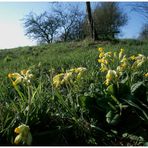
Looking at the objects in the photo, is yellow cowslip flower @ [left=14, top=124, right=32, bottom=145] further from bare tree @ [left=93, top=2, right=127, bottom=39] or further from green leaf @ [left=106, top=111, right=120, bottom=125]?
bare tree @ [left=93, top=2, right=127, bottom=39]

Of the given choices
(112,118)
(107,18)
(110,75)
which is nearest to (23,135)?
(112,118)

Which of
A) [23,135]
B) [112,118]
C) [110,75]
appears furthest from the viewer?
[110,75]

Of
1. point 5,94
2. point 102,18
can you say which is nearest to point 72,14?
point 102,18

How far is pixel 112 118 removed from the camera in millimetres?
2352

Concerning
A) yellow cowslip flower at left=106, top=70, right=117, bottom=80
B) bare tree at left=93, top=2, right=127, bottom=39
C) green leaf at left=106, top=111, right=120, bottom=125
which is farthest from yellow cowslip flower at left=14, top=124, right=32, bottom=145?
bare tree at left=93, top=2, right=127, bottom=39

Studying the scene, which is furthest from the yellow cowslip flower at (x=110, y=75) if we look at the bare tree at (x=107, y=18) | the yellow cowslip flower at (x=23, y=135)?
the bare tree at (x=107, y=18)

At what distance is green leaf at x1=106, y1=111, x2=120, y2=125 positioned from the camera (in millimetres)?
2325

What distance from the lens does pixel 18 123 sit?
232 centimetres

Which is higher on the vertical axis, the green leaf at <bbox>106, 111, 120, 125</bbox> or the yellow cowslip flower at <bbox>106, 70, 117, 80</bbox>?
the yellow cowslip flower at <bbox>106, 70, 117, 80</bbox>

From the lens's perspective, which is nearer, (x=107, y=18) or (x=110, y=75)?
(x=110, y=75)

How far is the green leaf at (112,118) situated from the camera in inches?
91.5

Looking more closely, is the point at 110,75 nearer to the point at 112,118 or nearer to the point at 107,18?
the point at 112,118

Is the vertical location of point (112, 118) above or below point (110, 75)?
below

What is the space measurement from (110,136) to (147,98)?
1.38 feet
